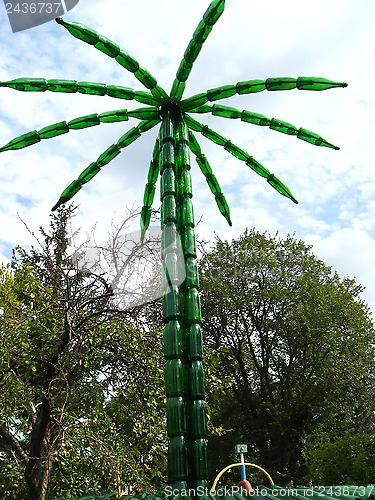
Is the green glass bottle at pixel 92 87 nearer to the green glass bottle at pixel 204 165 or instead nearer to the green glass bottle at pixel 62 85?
the green glass bottle at pixel 62 85

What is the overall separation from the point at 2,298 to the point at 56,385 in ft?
6.12

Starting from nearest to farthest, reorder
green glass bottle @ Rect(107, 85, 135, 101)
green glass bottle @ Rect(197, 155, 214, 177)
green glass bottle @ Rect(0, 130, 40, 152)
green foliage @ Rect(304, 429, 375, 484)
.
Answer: green glass bottle @ Rect(107, 85, 135, 101) < green glass bottle @ Rect(0, 130, 40, 152) < green glass bottle @ Rect(197, 155, 214, 177) < green foliage @ Rect(304, 429, 375, 484)

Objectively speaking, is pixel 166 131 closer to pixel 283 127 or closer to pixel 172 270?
pixel 283 127

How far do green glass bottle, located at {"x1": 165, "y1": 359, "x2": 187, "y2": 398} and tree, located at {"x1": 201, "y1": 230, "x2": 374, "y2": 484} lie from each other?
13.5 metres

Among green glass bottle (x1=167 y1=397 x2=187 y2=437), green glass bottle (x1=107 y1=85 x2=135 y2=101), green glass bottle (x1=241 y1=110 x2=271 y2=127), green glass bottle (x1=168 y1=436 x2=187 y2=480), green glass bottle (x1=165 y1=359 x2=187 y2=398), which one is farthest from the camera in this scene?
green glass bottle (x1=241 y1=110 x2=271 y2=127)

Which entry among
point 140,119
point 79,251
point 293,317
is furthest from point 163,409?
point 293,317

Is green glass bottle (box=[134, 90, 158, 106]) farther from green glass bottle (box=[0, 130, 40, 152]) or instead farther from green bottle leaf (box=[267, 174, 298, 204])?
green bottle leaf (box=[267, 174, 298, 204])

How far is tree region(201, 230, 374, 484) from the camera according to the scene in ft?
60.0

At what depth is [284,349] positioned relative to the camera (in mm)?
19875

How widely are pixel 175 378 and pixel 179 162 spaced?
2441mm

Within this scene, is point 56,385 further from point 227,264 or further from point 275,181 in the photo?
point 227,264

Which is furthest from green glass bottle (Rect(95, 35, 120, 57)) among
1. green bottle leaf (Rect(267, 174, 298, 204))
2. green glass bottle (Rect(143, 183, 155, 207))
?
green bottle leaf (Rect(267, 174, 298, 204))

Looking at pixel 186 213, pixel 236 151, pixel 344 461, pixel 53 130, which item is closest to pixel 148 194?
pixel 236 151

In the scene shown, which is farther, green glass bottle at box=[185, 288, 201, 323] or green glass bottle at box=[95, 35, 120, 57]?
green glass bottle at box=[95, 35, 120, 57]
